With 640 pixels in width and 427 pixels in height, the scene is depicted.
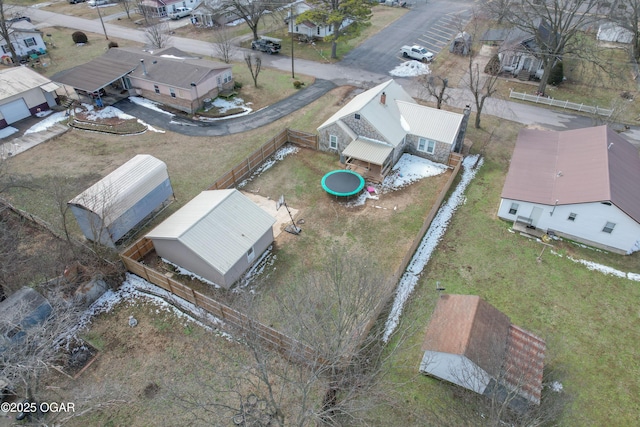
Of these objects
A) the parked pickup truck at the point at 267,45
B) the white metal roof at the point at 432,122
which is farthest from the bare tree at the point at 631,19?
the parked pickup truck at the point at 267,45

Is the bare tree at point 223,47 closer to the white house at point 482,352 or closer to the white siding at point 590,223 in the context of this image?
the white siding at point 590,223

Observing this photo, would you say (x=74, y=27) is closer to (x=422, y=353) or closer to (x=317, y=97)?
(x=317, y=97)

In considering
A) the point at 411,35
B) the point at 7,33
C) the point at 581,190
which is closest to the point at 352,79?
the point at 411,35

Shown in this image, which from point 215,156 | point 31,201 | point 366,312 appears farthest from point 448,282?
point 31,201

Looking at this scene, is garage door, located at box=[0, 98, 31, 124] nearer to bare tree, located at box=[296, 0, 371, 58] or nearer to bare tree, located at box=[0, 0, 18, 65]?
bare tree, located at box=[0, 0, 18, 65]

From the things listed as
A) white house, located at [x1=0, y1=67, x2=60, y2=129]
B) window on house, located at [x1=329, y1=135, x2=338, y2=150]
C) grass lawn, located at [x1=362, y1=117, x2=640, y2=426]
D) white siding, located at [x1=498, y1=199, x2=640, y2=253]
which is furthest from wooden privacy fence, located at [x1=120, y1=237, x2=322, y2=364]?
white house, located at [x1=0, y1=67, x2=60, y2=129]

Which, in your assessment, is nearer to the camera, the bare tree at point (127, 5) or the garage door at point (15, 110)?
the garage door at point (15, 110)
